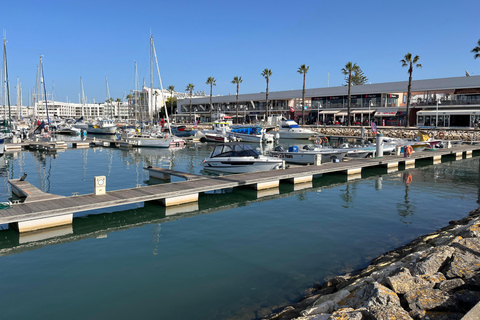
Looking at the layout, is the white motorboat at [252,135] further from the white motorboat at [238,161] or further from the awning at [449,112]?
the white motorboat at [238,161]

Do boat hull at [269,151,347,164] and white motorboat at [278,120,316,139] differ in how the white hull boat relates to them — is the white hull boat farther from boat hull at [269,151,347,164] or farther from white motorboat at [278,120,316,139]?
white motorboat at [278,120,316,139]

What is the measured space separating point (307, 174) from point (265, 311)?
52.7ft

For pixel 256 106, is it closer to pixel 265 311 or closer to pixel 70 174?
pixel 70 174

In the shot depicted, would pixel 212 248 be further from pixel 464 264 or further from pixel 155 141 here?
pixel 155 141

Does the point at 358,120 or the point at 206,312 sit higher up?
the point at 358,120

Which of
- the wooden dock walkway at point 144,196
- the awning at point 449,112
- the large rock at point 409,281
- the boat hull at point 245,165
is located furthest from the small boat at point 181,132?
the large rock at point 409,281

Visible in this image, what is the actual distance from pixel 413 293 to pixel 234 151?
66.9ft

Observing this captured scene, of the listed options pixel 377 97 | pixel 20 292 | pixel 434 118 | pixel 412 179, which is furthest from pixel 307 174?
pixel 377 97

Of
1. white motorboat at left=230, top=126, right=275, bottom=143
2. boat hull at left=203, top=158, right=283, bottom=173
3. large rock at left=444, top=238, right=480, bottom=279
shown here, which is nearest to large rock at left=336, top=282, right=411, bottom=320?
large rock at left=444, top=238, right=480, bottom=279

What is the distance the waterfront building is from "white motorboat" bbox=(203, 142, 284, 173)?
43.3m

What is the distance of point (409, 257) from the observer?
380 inches

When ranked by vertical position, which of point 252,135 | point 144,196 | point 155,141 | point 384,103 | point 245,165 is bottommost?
point 144,196

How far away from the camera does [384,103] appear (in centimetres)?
7294

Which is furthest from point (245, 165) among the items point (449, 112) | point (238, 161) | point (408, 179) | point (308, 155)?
point (449, 112)
